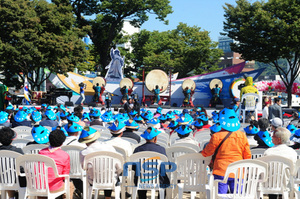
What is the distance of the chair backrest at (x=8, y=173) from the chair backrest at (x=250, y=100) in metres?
9.13

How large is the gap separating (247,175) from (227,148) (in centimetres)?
40

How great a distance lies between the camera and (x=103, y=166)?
4480 millimetres

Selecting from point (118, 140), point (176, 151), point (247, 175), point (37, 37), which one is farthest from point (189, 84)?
point (247, 175)

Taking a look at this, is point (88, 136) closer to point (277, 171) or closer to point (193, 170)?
point (193, 170)

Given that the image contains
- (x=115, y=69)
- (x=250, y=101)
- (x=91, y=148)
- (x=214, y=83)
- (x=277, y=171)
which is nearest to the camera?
(x=277, y=171)

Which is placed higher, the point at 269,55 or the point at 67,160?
the point at 269,55

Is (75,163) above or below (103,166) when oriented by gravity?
below

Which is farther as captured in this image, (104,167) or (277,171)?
(104,167)

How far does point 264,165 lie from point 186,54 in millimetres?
37987

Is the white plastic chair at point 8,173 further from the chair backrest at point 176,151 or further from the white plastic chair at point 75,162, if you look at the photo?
the chair backrest at point 176,151

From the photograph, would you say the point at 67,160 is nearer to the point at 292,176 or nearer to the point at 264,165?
the point at 264,165

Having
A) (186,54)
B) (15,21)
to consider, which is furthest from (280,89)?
(15,21)

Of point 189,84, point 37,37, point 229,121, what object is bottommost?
point 229,121

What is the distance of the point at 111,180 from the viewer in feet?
14.9
